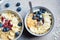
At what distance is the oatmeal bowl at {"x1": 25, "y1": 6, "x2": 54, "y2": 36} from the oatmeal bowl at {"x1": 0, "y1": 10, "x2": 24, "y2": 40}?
0.04m

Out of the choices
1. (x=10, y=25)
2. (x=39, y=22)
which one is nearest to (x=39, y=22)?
(x=39, y=22)

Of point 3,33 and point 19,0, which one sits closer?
point 3,33

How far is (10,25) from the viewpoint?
1.11 metres

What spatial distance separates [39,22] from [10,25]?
146 millimetres

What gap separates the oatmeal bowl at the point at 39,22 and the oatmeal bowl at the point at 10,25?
0.04 m

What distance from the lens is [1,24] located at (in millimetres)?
1111

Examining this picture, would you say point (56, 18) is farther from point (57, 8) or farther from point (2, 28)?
point (2, 28)

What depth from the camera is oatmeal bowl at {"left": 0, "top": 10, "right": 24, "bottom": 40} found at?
3.60 ft

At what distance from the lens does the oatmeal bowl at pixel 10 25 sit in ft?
3.60

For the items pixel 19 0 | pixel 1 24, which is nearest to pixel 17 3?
pixel 19 0

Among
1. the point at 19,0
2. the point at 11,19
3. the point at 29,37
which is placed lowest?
the point at 29,37

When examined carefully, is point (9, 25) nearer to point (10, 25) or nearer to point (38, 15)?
point (10, 25)

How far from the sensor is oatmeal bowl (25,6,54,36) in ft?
3.63

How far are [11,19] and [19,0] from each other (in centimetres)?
13
